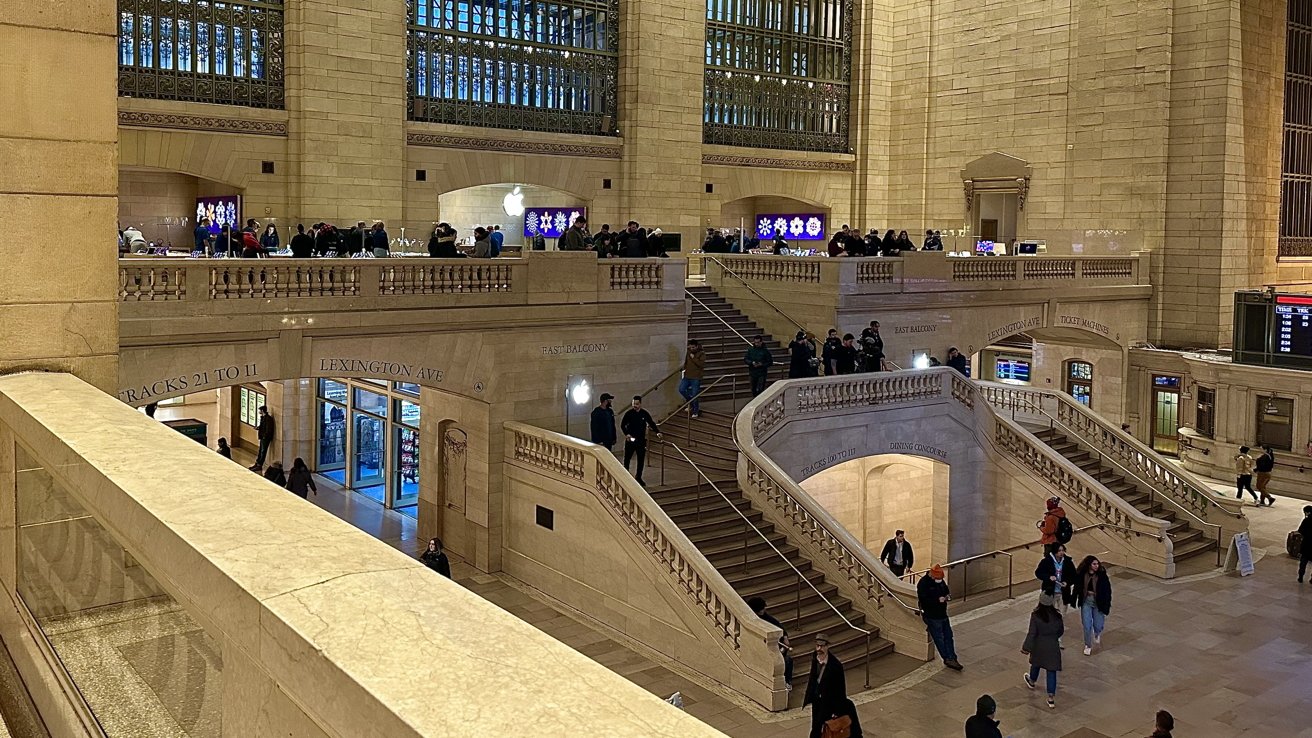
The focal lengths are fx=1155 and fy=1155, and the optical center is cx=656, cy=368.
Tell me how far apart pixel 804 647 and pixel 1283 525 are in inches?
557

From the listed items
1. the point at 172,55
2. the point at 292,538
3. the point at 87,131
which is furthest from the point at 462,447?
the point at 292,538

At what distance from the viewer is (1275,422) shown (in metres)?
27.5

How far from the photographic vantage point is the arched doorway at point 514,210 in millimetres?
30344

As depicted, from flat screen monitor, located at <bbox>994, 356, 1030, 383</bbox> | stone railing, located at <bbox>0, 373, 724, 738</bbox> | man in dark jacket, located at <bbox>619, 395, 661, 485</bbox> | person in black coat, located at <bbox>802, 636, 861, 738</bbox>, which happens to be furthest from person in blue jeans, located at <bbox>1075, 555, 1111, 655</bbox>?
flat screen monitor, located at <bbox>994, 356, 1030, 383</bbox>

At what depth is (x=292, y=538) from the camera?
2.45 m

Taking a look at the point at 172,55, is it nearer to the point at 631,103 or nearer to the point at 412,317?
the point at 412,317

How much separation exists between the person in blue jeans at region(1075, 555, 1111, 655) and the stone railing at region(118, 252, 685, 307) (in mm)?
9036

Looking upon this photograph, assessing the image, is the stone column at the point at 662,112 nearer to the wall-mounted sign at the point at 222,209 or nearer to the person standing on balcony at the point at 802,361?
the person standing on balcony at the point at 802,361

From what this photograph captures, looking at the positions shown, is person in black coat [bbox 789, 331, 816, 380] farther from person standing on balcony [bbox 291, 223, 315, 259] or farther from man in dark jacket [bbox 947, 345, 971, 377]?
person standing on balcony [bbox 291, 223, 315, 259]

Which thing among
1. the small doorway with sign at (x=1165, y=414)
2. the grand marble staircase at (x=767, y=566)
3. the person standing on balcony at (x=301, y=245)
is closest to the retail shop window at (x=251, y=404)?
the person standing on balcony at (x=301, y=245)

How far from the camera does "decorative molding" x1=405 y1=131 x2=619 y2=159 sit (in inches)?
1042

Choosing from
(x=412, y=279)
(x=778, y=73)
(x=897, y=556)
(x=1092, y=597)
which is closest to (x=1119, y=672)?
(x=1092, y=597)

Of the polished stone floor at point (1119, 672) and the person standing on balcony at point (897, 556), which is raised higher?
the person standing on balcony at point (897, 556)

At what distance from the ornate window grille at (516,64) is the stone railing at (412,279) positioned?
8.25 m
